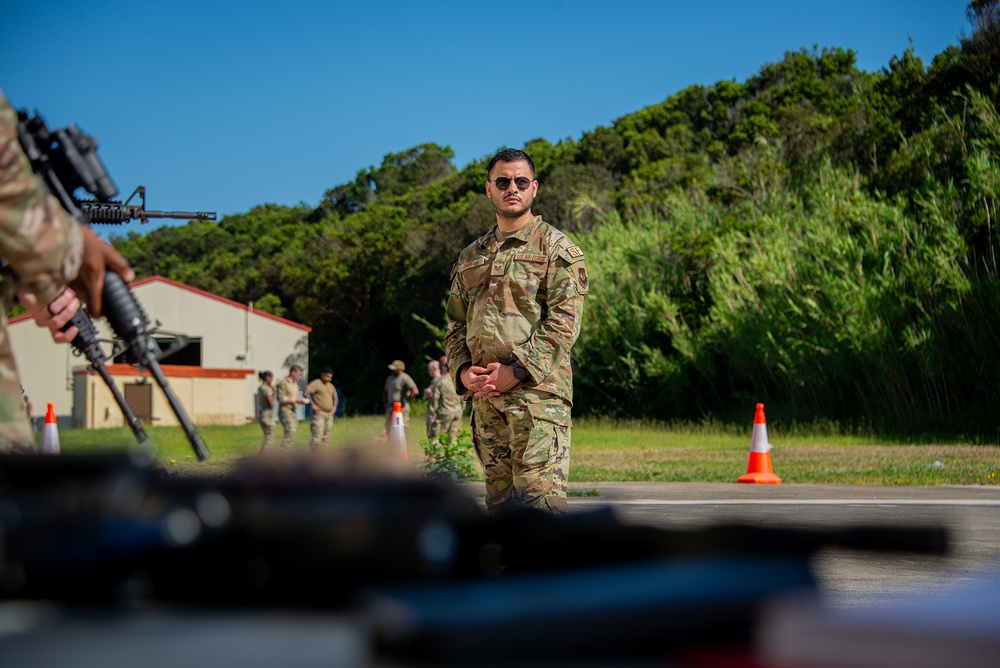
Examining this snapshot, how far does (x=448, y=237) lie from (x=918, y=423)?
109ft

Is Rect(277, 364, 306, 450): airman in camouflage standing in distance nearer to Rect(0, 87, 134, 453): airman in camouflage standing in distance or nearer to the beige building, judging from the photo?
the beige building

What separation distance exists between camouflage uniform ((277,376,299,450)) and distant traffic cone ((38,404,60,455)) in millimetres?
224

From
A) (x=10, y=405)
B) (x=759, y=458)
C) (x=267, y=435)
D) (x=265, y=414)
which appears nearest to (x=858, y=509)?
(x=759, y=458)

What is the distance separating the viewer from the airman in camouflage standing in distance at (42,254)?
1.35m

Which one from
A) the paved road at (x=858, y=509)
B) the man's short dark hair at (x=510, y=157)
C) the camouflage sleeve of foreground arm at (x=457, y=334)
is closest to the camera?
the man's short dark hair at (x=510, y=157)

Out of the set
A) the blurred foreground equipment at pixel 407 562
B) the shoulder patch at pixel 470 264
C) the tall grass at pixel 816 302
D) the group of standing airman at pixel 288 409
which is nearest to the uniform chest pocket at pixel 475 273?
the shoulder patch at pixel 470 264

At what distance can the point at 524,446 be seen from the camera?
4.25 m

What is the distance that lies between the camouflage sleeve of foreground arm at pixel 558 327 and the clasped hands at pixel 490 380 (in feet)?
0.27

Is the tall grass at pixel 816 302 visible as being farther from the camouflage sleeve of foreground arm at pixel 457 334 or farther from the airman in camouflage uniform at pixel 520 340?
the airman in camouflage uniform at pixel 520 340

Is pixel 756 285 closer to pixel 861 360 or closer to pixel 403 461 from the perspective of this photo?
pixel 861 360

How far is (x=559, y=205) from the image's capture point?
161 feet

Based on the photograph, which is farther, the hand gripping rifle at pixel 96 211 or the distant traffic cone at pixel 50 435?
the hand gripping rifle at pixel 96 211

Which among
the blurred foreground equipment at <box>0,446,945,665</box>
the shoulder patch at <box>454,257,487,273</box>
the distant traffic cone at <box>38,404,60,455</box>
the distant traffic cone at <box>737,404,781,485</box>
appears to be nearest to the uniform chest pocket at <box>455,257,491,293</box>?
the shoulder patch at <box>454,257,487,273</box>

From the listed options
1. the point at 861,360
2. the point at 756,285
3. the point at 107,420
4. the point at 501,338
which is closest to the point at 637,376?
the point at 756,285
